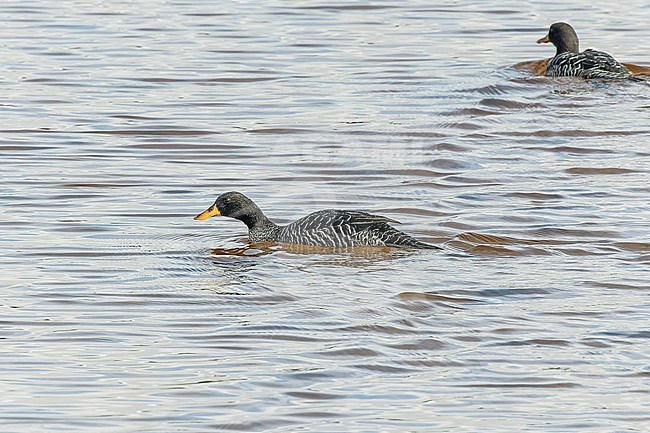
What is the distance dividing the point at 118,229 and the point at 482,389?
423 cm

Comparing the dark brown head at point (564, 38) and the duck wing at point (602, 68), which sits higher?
the dark brown head at point (564, 38)

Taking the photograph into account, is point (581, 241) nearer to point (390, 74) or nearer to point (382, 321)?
point (382, 321)

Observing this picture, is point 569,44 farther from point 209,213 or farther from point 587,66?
point 209,213

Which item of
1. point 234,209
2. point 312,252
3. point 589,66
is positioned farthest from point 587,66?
point 312,252

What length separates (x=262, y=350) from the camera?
8.13 m

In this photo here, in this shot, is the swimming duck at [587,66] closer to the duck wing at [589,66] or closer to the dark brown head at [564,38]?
the duck wing at [589,66]

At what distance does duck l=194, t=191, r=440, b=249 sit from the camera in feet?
34.7

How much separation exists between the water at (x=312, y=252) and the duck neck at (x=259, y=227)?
168 mm

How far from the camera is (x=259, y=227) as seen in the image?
11117 millimetres

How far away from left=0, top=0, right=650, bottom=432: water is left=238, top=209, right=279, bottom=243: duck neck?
0.17 m

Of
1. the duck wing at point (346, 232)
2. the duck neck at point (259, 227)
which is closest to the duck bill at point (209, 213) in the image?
the duck neck at point (259, 227)

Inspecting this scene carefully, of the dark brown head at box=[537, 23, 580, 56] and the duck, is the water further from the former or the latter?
the dark brown head at box=[537, 23, 580, 56]

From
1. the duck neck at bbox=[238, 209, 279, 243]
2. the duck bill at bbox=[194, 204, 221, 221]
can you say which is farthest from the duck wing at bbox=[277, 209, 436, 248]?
the duck bill at bbox=[194, 204, 221, 221]

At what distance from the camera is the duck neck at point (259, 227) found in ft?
36.3
